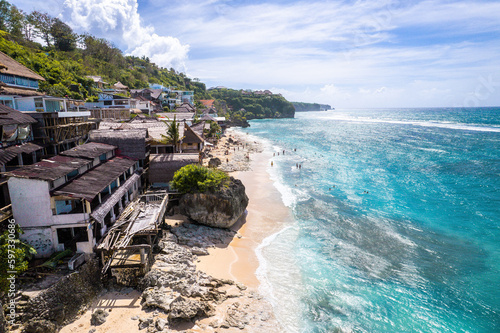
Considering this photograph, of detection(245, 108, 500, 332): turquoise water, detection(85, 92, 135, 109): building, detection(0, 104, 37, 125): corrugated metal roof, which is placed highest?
detection(85, 92, 135, 109): building

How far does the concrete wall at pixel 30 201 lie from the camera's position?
605 inches

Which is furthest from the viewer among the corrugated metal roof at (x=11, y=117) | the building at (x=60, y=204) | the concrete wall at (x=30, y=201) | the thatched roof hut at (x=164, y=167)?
the thatched roof hut at (x=164, y=167)

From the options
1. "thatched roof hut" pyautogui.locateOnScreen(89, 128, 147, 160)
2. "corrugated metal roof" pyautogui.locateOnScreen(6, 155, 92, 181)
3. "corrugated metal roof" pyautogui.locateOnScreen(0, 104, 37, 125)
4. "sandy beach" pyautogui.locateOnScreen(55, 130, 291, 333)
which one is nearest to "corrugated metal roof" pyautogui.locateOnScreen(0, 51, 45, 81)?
"corrugated metal roof" pyautogui.locateOnScreen(0, 104, 37, 125)

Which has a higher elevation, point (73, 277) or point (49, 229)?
point (49, 229)

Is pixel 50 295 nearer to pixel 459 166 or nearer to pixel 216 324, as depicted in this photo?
pixel 216 324

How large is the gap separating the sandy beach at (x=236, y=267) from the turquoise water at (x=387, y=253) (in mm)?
1119

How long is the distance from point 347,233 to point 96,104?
4889 centimetres

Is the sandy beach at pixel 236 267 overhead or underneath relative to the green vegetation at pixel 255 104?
underneath

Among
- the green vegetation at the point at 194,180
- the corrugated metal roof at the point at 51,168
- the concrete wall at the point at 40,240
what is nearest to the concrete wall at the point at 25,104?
the corrugated metal roof at the point at 51,168

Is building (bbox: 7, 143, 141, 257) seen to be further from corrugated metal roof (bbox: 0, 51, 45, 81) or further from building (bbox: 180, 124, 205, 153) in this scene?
corrugated metal roof (bbox: 0, 51, 45, 81)

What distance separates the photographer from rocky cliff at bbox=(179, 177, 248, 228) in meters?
23.9

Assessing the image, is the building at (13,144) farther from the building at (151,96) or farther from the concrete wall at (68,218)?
the building at (151,96)

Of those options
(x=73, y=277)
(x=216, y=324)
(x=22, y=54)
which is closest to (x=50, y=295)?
(x=73, y=277)

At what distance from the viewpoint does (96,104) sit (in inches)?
1989
